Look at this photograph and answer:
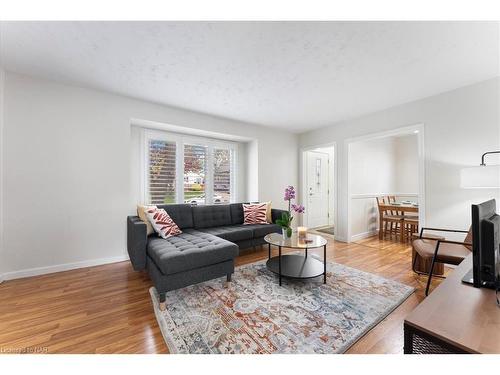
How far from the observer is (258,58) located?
2.13m

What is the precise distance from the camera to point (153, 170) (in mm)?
3637

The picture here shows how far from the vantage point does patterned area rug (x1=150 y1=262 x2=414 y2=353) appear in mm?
1454

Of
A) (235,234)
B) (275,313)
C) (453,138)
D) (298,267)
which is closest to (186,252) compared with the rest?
(275,313)

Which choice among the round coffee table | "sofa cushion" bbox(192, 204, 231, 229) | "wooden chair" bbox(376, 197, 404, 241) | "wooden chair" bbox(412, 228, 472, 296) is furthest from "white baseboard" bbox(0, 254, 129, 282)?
"wooden chair" bbox(376, 197, 404, 241)

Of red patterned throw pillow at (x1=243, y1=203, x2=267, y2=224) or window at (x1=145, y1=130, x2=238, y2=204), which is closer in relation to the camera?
window at (x1=145, y1=130, x2=238, y2=204)

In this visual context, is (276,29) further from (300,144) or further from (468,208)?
(300,144)

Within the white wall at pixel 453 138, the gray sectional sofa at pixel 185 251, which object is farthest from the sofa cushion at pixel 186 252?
the white wall at pixel 453 138

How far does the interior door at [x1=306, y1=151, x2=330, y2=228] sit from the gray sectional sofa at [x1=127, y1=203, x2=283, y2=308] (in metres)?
2.40

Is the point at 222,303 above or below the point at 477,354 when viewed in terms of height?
below

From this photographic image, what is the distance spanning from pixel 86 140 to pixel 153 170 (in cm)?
103

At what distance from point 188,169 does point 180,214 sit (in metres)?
1.04

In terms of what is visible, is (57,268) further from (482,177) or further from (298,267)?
(482,177)

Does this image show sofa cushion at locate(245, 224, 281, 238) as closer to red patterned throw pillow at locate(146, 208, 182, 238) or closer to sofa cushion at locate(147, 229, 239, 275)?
sofa cushion at locate(147, 229, 239, 275)
